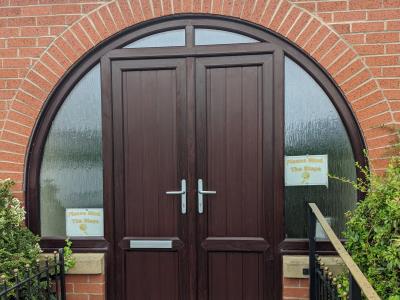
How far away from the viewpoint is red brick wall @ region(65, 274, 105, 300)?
3527 mm

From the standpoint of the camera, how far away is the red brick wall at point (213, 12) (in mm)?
3178

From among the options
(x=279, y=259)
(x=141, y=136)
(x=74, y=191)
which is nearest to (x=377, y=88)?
(x=279, y=259)

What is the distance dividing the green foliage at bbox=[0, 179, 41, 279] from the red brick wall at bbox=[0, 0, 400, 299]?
0.26 metres

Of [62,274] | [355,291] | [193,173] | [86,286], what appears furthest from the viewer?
[86,286]

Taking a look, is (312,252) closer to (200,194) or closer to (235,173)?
(235,173)

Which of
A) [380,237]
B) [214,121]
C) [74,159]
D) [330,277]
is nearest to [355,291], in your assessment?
[330,277]

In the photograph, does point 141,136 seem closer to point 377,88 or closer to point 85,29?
point 85,29

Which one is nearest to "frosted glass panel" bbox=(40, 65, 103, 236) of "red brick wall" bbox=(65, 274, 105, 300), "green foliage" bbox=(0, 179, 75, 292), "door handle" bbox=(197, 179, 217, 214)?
"green foliage" bbox=(0, 179, 75, 292)

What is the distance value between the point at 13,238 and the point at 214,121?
6.19 feet

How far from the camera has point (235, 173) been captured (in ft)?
11.3

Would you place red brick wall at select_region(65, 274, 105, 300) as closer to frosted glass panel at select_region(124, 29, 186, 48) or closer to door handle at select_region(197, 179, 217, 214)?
door handle at select_region(197, 179, 217, 214)

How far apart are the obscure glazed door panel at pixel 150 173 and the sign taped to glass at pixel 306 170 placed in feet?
2.98

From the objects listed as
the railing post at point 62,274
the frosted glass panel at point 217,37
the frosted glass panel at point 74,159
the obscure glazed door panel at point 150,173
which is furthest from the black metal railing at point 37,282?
the frosted glass panel at point 217,37

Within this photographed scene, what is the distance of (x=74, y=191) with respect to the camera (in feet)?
11.8
